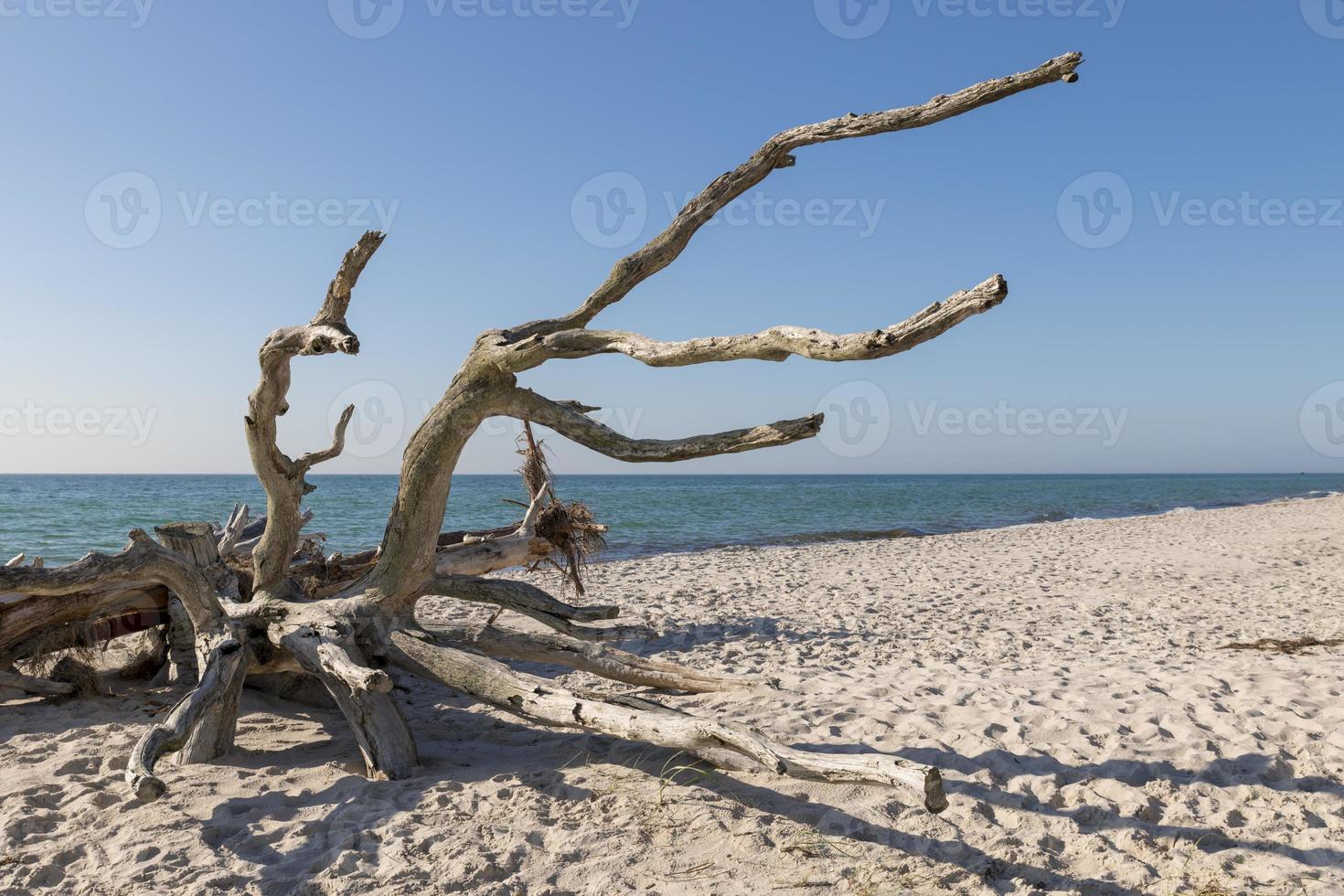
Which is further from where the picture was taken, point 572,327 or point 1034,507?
point 1034,507

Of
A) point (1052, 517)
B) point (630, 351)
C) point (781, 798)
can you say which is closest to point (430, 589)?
point (630, 351)

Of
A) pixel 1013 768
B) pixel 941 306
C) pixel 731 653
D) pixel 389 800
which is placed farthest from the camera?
pixel 731 653

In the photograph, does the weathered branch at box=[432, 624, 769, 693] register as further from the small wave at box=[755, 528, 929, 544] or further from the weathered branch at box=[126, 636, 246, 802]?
the small wave at box=[755, 528, 929, 544]

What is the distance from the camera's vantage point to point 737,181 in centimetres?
434

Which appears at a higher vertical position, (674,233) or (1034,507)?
(674,233)

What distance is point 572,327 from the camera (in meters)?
4.47

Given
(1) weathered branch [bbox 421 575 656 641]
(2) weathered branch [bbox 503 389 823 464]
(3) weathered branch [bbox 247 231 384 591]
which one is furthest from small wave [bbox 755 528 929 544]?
(2) weathered branch [bbox 503 389 823 464]

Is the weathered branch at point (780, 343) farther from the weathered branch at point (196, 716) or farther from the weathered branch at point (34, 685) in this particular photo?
the weathered branch at point (34, 685)

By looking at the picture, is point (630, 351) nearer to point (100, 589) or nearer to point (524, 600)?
point (524, 600)

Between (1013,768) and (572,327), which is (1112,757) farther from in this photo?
(572,327)

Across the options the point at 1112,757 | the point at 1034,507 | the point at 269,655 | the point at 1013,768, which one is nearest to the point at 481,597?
the point at 269,655

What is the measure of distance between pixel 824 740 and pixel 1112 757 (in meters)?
1.59

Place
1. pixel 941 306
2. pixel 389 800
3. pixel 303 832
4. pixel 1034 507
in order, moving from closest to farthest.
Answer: pixel 941 306 < pixel 303 832 < pixel 389 800 < pixel 1034 507

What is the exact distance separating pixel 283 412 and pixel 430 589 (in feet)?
4.78
